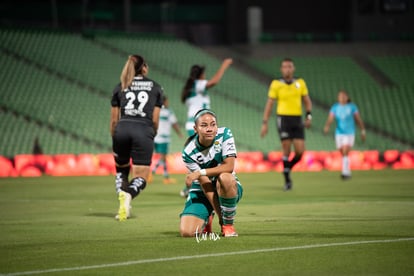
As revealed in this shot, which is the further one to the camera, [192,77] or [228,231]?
[192,77]

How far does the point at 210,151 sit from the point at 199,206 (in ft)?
2.00

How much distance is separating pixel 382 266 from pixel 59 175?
69.7ft

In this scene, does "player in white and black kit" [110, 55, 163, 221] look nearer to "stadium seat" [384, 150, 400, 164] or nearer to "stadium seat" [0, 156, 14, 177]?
"stadium seat" [0, 156, 14, 177]

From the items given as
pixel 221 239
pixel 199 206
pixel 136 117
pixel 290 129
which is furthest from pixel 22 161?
pixel 221 239

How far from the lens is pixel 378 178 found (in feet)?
77.4

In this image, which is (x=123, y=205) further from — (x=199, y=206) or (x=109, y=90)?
(x=109, y=90)

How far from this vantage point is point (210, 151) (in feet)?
32.8

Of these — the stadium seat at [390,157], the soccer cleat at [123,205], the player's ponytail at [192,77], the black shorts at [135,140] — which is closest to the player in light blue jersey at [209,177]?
the soccer cleat at [123,205]

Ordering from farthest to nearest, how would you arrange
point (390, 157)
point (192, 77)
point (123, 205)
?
point (390, 157), point (192, 77), point (123, 205)

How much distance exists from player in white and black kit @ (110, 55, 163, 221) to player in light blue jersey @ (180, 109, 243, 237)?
2482 mm

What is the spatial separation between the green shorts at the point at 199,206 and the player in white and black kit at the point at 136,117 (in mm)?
2330

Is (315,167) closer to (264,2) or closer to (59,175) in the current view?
(59,175)

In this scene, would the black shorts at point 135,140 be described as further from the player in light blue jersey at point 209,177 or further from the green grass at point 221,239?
the player in light blue jersey at point 209,177

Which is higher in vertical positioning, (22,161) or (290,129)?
(22,161)
